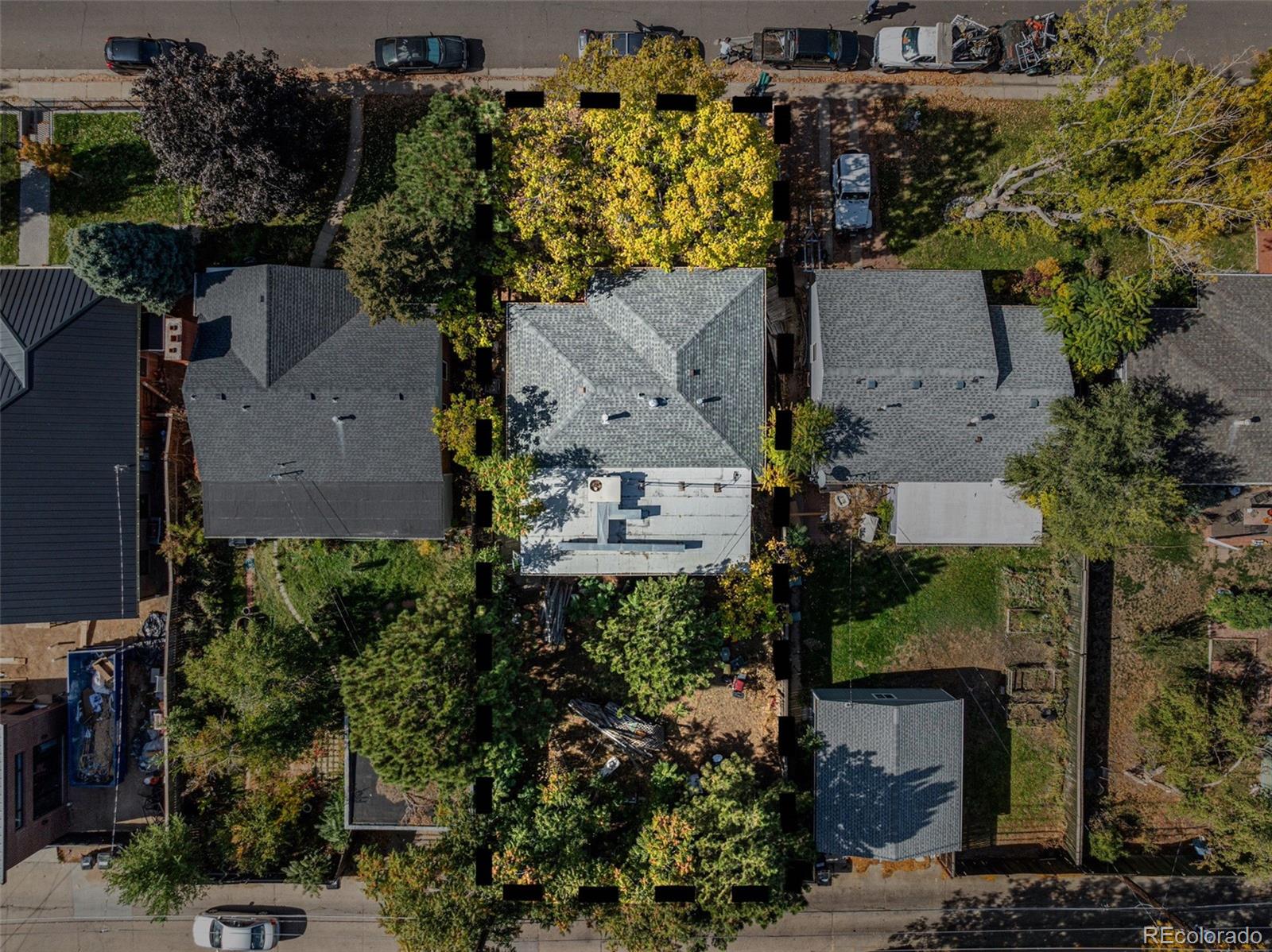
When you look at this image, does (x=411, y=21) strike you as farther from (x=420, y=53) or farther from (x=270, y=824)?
(x=270, y=824)

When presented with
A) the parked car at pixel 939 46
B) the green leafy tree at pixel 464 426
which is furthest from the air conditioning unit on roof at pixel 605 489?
the parked car at pixel 939 46

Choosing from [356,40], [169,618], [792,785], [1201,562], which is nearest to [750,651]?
[792,785]

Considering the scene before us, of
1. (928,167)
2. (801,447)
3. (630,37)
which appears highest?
(630,37)

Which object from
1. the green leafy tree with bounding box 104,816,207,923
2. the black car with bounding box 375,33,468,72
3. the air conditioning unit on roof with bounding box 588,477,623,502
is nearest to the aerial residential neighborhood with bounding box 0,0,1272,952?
the green leafy tree with bounding box 104,816,207,923

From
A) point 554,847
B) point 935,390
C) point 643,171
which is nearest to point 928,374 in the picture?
point 935,390

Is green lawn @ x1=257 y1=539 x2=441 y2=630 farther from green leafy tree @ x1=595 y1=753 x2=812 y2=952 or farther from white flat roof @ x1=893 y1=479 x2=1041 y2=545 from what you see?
white flat roof @ x1=893 y1=479 x2=1041 y2=545

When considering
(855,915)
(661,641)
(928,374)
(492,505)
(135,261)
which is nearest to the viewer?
(661,641)
